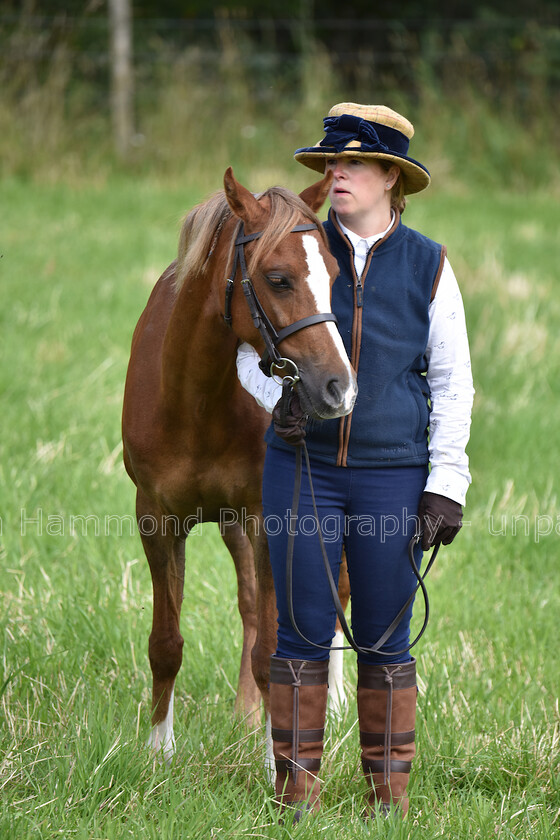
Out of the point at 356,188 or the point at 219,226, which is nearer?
the point at 356,188

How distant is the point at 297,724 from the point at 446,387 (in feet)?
3.31

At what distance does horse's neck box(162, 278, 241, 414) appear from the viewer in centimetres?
278

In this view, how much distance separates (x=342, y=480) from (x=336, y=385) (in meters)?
0.35

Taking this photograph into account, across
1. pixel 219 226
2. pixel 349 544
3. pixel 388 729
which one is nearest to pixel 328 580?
pixel 349 544

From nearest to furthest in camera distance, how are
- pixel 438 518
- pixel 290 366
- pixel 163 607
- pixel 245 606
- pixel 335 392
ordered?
1. pixel 335 392
2. pixel 290 366
3. pixel 438 518
4. pixel 163 607
5. pixel 245 606

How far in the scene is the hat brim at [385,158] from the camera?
8.29ft

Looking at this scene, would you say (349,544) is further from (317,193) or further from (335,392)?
(317,193)

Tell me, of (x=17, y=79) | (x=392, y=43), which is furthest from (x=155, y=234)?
(x=392, y=43)

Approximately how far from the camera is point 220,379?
9.43 ft

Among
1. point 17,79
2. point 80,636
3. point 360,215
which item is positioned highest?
point 17,79

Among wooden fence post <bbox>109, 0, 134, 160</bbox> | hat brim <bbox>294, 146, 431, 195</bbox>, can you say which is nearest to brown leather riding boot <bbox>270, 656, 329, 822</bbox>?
hat brim <bbox>294, 146, 431, 195</bbox>

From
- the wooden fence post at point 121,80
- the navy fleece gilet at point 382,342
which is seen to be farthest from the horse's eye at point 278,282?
the wooden fence post at point 121,80

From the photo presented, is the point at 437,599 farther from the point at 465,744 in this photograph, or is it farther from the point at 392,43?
the point at 392,43

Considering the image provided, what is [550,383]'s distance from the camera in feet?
21.9
